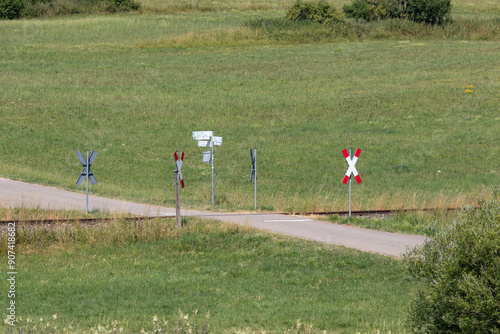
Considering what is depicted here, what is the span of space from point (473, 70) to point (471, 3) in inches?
1614

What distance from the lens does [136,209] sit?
69.3 ft

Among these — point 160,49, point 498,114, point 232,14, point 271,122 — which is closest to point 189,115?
point 271,122

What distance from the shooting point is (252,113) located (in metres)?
39.1

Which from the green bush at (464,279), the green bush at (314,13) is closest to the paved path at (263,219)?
the green bush at (464,279)

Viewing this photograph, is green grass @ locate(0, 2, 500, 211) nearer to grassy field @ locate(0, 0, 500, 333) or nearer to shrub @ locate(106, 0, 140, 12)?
grassy field @ locate(0, 0, 500, 333)

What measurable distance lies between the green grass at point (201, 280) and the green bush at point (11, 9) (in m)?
60.7

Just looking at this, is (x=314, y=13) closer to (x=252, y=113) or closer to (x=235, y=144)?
(x=252, y=113)

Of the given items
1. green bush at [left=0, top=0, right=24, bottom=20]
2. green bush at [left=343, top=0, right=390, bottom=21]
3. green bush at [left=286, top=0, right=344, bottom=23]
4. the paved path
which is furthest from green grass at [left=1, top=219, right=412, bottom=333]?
green bush at [left=0, top=0, right=24, bottom=20]

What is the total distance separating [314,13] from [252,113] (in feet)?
86.6

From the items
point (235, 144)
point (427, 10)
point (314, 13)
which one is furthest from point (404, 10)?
point (235, 144)

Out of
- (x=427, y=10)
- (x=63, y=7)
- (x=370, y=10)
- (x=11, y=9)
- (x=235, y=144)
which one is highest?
(x=63, y=7)

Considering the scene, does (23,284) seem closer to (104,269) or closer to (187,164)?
(104,269)

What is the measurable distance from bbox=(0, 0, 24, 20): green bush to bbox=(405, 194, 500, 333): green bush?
70358 mm

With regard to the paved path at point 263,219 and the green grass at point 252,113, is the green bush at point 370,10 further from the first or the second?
the paved path at point 263,219
